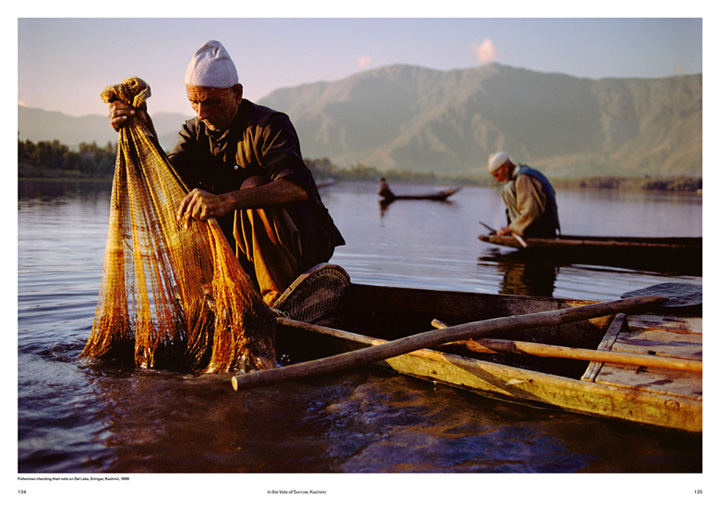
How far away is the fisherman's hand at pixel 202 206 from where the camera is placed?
2.79 meters

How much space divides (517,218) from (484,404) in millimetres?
6049

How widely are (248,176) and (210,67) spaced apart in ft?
2.03

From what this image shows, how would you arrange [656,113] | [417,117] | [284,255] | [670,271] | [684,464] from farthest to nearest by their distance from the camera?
[417,117], [656,113], [670,271], [284,255], [684,464]

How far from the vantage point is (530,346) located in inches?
111

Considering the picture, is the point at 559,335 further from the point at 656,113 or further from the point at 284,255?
the point at 656,113

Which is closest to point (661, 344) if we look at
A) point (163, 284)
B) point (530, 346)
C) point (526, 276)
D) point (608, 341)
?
point (608, 341)

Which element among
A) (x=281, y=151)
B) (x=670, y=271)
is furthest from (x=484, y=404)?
(x=670, y=271)

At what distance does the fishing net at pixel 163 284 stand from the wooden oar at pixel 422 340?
637 millimetres

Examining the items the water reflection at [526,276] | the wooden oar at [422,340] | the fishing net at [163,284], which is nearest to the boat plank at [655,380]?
the wooden oar at [422,340]

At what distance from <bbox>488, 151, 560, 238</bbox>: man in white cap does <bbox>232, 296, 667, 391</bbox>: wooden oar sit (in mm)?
4799

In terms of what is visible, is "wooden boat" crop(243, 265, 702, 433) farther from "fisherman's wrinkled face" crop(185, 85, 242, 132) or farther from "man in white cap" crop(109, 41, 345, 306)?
"fisherman's wrinkled face" crop(185, 85, 242, 132)

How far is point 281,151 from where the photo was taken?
308cm

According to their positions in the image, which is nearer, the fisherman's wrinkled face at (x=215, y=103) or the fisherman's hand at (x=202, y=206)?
the fisherman's hand at (x=202, y=206)

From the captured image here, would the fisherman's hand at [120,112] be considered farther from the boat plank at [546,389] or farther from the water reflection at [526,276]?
the water reflection at [526,276]
